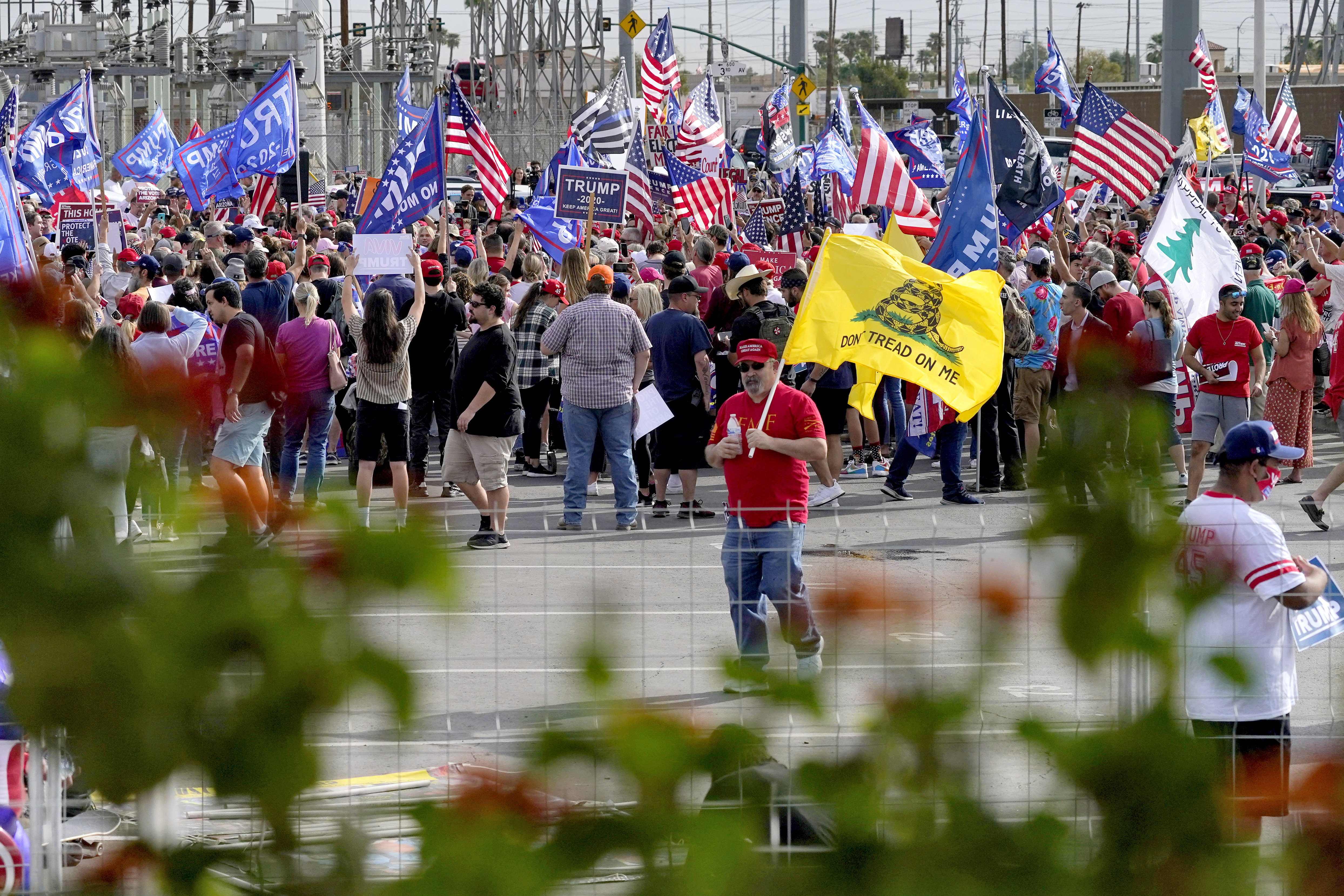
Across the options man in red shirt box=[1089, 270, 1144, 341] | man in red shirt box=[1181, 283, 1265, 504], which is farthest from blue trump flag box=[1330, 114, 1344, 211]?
man in red shirt box=[1181, 283, 1265, 504]

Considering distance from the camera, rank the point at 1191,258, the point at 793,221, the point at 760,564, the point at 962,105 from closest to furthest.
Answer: the point at 760,564 → the point at 1191,258 → the point at 793,221 → the point at 962,105

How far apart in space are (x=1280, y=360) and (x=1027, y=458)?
11112 mm

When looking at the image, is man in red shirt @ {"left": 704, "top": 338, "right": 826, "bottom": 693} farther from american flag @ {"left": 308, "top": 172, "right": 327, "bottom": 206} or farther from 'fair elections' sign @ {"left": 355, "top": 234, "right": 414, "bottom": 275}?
american flag @ {"left": 308, "top": 172, "right": 327, "bottom": 206}

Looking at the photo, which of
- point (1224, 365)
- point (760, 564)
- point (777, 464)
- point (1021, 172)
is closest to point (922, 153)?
point (1021, 172)

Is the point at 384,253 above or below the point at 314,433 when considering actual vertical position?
above

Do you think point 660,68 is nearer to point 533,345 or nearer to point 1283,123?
point 1283,123

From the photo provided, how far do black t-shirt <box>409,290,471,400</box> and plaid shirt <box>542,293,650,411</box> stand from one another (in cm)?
107

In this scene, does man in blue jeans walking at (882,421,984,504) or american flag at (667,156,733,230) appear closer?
man in blue jeans walking at (882,421,984,504)

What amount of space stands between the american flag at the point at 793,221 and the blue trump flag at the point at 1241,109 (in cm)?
1215

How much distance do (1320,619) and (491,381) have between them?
5.99 metres

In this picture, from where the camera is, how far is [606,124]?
19.8 m

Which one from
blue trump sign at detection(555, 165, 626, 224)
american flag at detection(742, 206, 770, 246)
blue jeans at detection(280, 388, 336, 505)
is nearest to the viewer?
blue jeans at detection(280, 388, 336, 505)

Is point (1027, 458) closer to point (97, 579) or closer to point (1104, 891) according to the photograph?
point (1104, 891)

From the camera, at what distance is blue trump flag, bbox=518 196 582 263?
16109 millimetres
